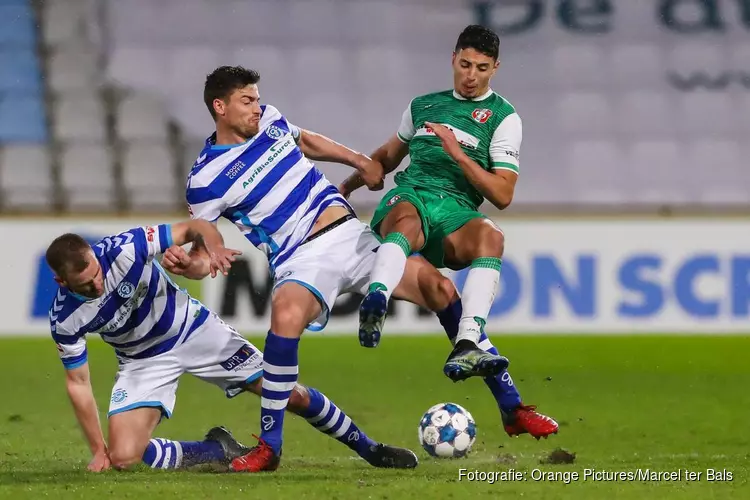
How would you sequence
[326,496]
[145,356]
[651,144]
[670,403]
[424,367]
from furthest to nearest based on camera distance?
1. [651,144]
2. [424,367]
3. [670,403]
4. [145,356]
5. [326,496]

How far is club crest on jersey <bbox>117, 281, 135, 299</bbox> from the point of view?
5598 millimetres

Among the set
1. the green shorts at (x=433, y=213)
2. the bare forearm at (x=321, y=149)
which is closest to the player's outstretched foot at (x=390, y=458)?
the green shorts at (x=433, y=213)

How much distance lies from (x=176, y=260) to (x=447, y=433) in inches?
60.3

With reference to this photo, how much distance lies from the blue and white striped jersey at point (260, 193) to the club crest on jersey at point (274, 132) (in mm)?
10

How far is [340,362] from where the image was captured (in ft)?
31.1

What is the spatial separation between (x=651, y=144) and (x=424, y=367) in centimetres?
324

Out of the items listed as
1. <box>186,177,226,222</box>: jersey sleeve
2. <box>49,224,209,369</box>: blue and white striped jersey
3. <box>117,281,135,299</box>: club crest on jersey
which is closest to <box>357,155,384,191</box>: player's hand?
<box>186,177,226,222</box>: jersey sleeve

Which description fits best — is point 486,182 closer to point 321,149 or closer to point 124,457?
point 321,149

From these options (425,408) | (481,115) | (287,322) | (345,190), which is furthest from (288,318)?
(425,408)

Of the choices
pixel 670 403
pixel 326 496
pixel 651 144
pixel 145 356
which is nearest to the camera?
pixel 326 496

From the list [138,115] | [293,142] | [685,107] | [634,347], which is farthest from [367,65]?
[293,142]

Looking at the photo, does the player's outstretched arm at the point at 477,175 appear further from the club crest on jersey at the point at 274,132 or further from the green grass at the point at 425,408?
the green grass at the point at 425,408

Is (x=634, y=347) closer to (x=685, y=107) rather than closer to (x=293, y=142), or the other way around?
(x=685, y=107)

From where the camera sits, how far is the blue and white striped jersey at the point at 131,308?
545cm
